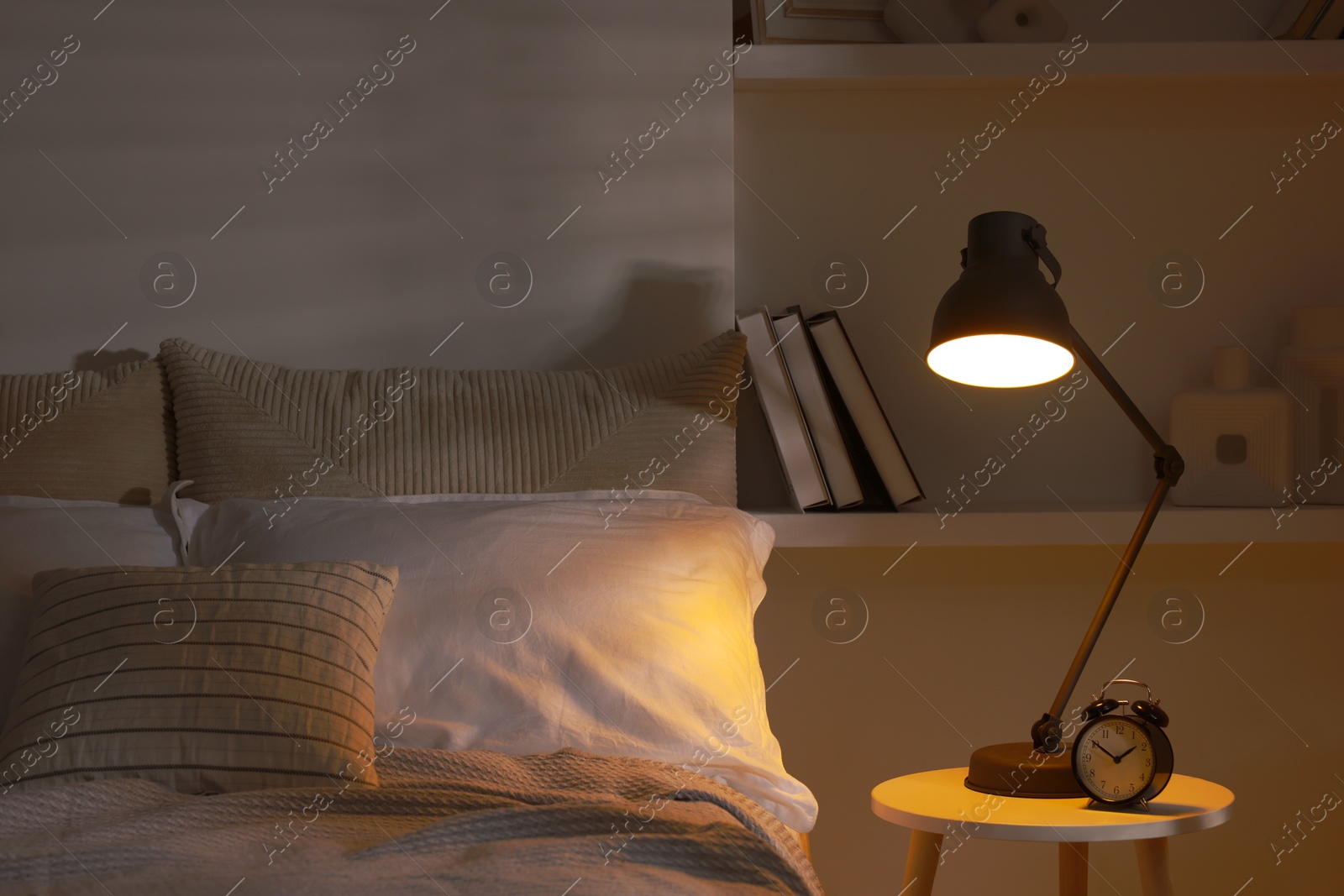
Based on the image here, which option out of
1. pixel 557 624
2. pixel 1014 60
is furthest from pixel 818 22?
pixel 557 624

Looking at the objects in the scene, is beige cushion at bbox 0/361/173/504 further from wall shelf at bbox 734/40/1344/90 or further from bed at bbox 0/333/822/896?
wall shelf at bbox 734/40/1344/90

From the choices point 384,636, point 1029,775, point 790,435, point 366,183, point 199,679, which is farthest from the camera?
point 366,183

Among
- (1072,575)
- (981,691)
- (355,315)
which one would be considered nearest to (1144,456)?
(1072,575)

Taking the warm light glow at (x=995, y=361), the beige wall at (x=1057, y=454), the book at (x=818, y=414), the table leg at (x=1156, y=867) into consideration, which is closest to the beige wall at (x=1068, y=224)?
the beige wall at (x=1057, y=454)

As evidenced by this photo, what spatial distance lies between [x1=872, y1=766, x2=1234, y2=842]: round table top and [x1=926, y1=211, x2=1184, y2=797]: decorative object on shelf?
38mm

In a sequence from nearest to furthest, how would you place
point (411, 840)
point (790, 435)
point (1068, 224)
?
point (411, 840) < point (790, 435) < point (1068, 224)

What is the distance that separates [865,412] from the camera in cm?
172

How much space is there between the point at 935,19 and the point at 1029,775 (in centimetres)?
130

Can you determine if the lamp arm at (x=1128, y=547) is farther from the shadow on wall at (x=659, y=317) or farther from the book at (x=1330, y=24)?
the book at (x=1330, y=24)

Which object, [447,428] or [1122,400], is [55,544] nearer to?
[447,428]

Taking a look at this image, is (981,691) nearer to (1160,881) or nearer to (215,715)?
(1160,881)

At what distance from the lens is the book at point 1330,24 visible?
1.81m

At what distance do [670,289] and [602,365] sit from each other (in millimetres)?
179

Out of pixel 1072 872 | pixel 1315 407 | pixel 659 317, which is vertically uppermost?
pixel 659 317
